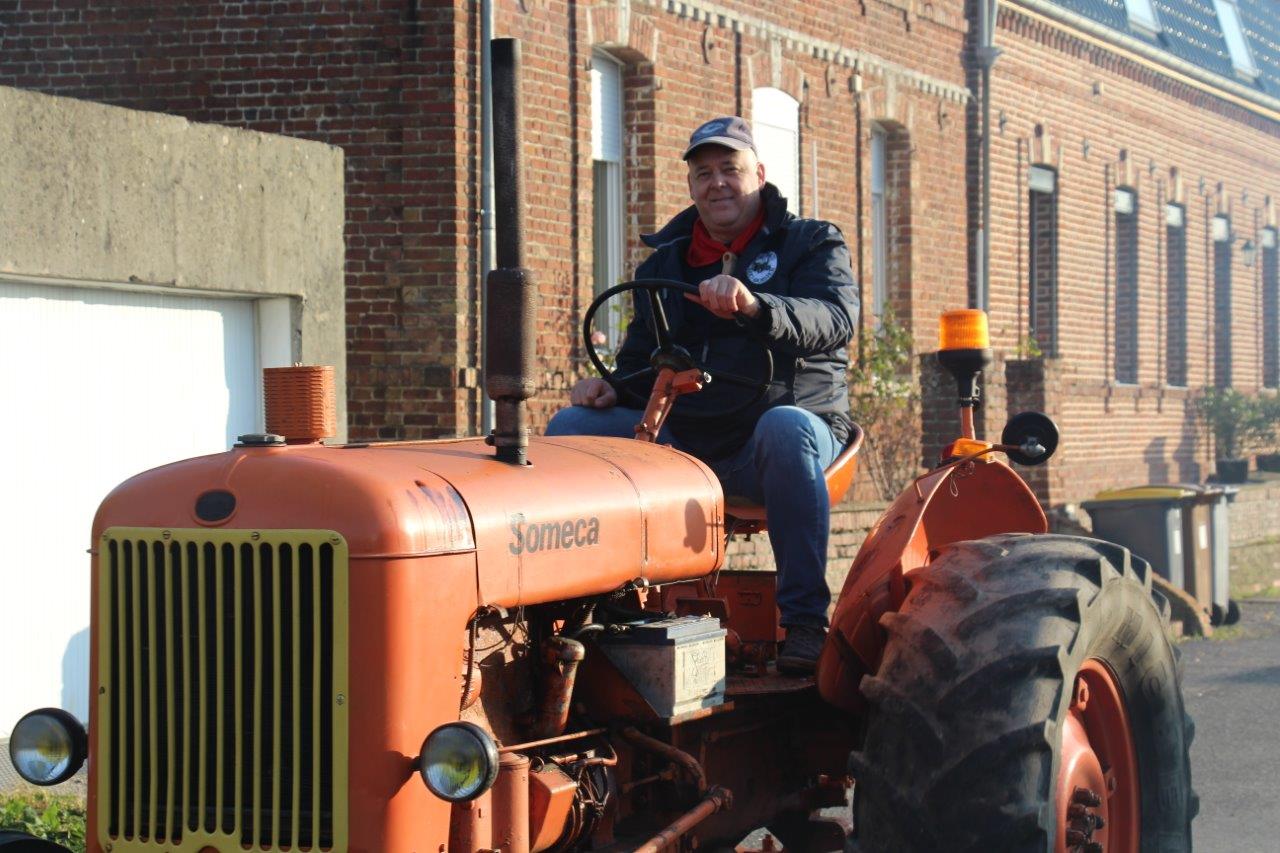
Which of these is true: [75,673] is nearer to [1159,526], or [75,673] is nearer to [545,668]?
[545,668]

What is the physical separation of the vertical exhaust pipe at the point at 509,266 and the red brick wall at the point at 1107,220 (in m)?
13.9

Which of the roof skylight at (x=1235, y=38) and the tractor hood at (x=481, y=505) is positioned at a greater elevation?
the roof skylight at (x=1235, y=38)

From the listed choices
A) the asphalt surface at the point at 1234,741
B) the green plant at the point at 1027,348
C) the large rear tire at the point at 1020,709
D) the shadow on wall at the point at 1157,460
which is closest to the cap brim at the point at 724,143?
the large rear tire at the point at 1020,709

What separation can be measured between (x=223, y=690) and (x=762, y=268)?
227 cm

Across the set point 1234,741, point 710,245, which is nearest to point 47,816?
point 710,245

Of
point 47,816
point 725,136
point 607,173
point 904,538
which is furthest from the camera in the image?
point 607,173

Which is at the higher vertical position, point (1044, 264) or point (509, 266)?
point (1044, 264)

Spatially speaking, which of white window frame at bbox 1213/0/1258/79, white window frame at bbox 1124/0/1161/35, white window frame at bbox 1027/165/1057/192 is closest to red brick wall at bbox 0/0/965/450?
white window frame at bbox 1027/165/1057/192

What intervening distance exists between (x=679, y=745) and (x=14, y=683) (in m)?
4.78

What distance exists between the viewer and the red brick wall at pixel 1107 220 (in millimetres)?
19688

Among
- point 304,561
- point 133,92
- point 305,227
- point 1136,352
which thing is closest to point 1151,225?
point 1136,352

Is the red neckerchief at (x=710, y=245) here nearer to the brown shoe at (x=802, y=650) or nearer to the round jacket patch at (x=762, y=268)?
the round jacket patch at (x=762, y=268)

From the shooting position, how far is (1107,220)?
72.8ft

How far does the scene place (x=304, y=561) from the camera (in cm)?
379
